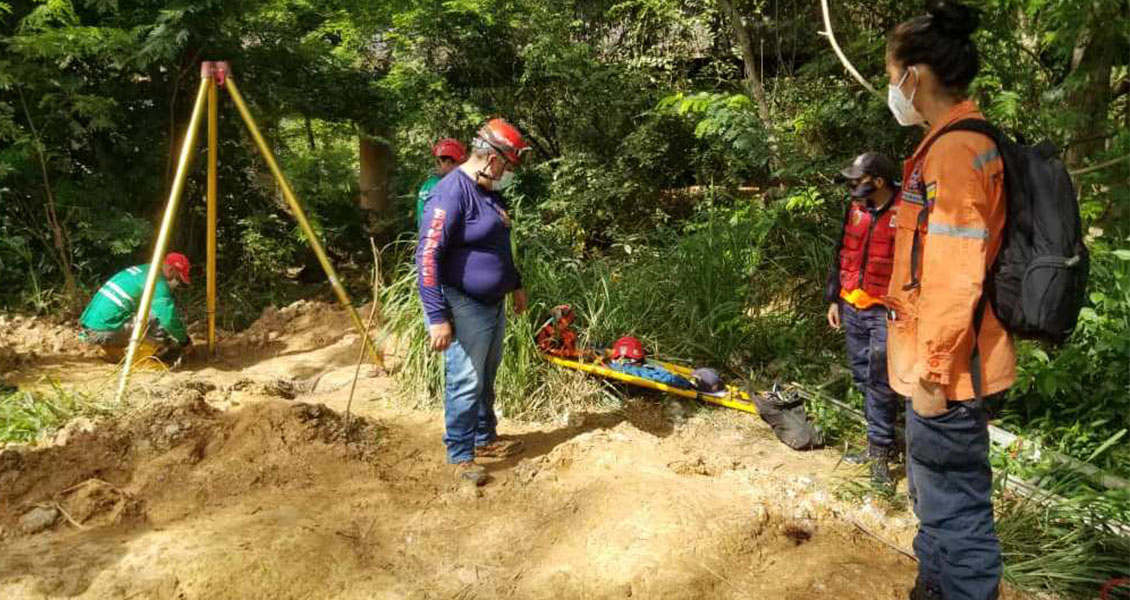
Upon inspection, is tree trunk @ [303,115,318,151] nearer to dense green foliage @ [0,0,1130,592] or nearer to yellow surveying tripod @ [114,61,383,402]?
dense green foliage @ [0,0,1130,592]

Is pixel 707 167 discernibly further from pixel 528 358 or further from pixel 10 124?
pixel 10 124

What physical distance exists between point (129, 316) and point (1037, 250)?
592cm

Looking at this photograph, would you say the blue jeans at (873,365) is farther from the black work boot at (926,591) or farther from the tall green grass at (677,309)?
the tall green grass at (677,309)

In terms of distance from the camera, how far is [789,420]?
438cm

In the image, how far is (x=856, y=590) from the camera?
2783mm

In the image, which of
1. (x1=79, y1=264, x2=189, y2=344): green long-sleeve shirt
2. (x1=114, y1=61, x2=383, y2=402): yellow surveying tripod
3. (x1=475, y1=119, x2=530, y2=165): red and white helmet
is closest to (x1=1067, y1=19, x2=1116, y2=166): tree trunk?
(x1=475, y1=119, x2=530, y2=165): red and white helmet

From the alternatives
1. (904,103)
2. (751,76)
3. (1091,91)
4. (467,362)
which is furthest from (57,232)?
(1091,91)

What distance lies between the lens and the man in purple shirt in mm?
3469

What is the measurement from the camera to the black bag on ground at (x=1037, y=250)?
1922 mm

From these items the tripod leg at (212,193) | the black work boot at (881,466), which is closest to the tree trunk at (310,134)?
the tripod leg at (212,193)

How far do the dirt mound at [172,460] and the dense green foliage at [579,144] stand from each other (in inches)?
40.0

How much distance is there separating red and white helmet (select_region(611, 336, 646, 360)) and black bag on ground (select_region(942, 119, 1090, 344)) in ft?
10.1

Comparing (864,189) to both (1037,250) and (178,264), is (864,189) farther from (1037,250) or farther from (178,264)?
(178,264)

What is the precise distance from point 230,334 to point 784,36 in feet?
19.9
